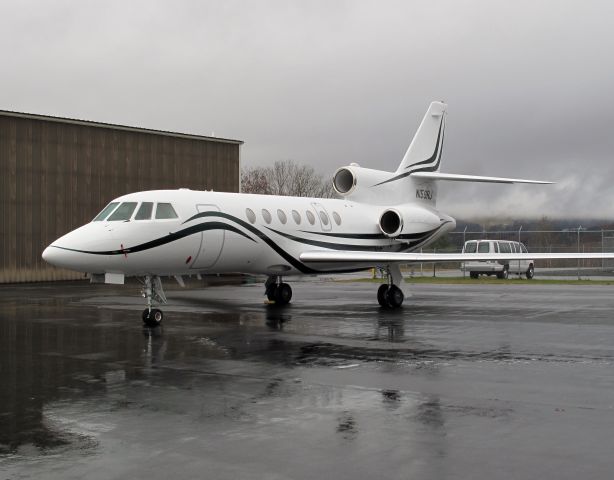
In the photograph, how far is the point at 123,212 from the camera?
1631cm

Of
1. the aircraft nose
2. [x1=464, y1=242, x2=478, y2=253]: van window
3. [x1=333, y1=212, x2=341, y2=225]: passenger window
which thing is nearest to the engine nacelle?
[x1=333, y1=212, x2=341, y2=225]: passenger window

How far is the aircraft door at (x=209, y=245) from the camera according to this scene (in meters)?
17.4

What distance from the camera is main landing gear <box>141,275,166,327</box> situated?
50.8 feet

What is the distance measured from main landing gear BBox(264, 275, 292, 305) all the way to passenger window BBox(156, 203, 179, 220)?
19.3 feet

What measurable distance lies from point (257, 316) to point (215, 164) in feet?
69.8

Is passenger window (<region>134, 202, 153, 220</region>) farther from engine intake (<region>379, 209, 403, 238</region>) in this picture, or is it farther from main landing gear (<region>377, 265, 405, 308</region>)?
engine intake (<region>379, 209, 403, 238</region>)

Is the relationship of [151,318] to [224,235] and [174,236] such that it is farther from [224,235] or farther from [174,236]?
[224,235]

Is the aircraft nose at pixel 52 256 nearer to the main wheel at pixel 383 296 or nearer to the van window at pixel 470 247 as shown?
the main wheel at pixel 383 296

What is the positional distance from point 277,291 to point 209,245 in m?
4.77

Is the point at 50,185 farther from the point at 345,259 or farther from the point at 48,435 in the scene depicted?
the point at 48,435

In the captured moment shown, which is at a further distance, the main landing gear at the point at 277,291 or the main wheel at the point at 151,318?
the main landing gear at the point at 277,291

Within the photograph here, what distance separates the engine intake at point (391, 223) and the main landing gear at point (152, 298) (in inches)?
343

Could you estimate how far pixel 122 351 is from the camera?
39.4 feet

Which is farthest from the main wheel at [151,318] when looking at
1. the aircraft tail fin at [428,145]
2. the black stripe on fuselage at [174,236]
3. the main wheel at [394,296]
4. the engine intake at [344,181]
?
the aircraft tail fin at [428,145]
